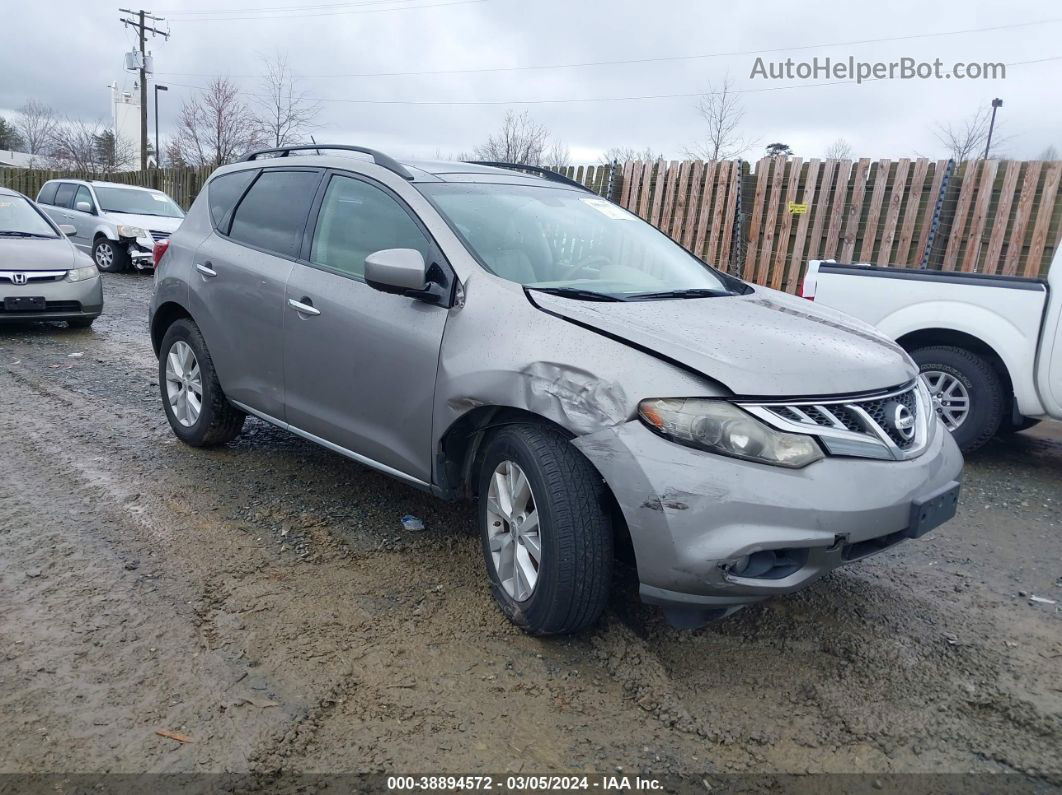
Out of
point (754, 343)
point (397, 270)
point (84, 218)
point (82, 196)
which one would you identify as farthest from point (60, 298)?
point (754, 343)

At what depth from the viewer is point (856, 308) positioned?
5867 millimetres

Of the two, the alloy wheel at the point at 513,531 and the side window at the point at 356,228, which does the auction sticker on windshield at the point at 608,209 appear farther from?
the alloy wheel at the point at 513,531

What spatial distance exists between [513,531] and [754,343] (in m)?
1.13

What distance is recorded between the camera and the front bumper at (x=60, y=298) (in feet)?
27.4

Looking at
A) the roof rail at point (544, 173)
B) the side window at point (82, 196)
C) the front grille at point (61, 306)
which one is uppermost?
the roof rail at point (544, 173)

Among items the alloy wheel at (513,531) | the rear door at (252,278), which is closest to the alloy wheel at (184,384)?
the rear door at (252,278)

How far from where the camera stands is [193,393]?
4906mm

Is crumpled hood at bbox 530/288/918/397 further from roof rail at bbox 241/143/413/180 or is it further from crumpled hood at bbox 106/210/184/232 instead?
crumpled hood at bbox 106/210/184/232

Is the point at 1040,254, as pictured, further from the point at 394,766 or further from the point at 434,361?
the point at 394,766

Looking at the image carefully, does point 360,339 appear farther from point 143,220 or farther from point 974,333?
point 143,220

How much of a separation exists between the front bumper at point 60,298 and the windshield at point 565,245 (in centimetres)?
669

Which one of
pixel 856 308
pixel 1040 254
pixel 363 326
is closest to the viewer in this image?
pixel 363 326

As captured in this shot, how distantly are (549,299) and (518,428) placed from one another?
52 cm

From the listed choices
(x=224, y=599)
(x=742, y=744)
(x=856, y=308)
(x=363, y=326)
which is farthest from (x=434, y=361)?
(x=856, y=308)
